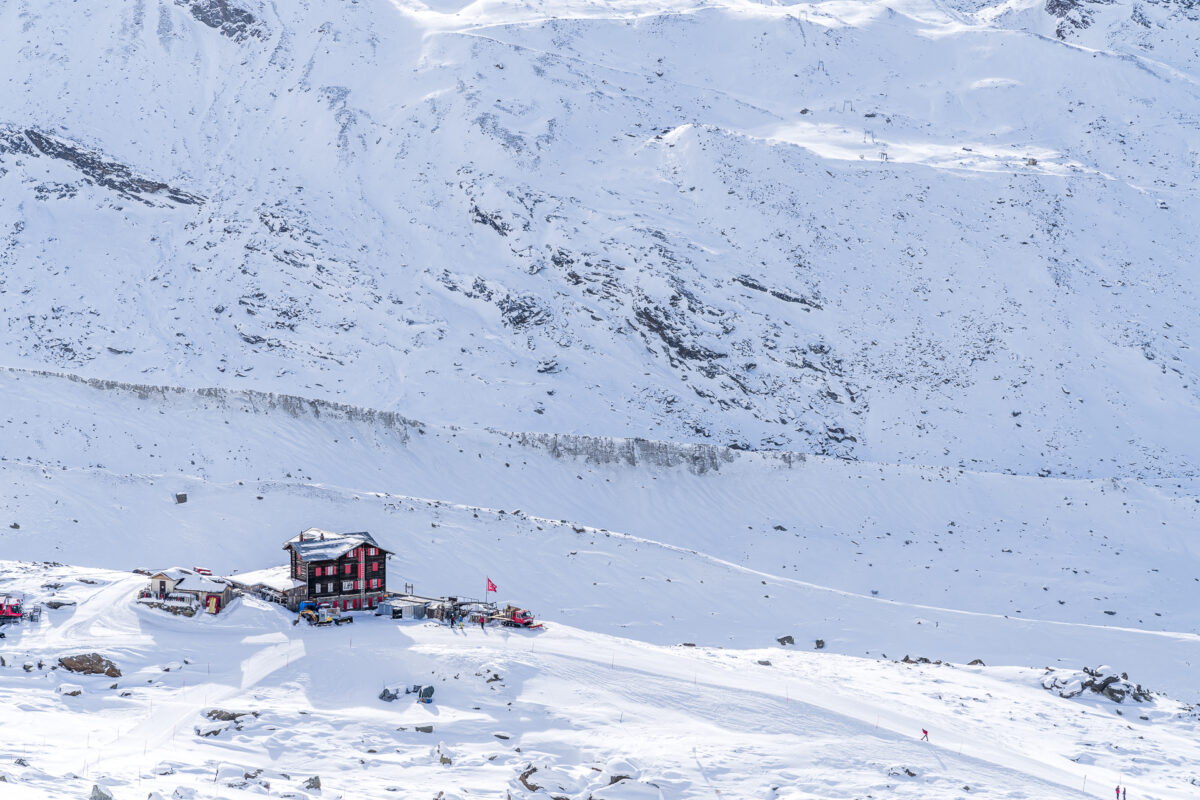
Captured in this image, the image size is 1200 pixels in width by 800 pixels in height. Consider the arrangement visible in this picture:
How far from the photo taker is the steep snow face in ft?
200

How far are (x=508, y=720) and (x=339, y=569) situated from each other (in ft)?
35.5

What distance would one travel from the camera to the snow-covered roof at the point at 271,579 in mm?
35531

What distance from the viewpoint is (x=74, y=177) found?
74.2 m

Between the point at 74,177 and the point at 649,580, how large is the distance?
55062 millimetres

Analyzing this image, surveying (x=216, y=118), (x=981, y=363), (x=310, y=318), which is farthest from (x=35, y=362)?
(x=981, y=363)

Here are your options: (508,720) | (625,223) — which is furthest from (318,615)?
(625,223)

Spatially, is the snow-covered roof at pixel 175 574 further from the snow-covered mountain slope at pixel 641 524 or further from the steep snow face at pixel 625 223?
the steep snow face at pixel 625 223

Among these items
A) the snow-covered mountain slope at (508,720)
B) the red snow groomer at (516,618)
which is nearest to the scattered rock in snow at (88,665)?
the snow-covered mountain slope at (508,720)

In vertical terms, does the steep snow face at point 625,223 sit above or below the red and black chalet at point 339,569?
above

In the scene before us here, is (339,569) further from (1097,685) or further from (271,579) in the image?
(1097,685)

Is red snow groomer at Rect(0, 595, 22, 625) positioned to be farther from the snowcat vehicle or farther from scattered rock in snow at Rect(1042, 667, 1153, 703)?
scattered rock in snow at Rect(1042, 667, 1153, 703)

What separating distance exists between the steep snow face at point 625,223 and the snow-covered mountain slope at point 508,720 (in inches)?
978

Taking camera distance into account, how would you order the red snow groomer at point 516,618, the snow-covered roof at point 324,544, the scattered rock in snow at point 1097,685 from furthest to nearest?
the red snow groomer at point 516,618, the snow-covered roof at point 324,544, the scattered rock in snow at point 1097,685

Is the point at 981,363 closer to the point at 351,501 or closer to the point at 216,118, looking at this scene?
the point at 351,501
